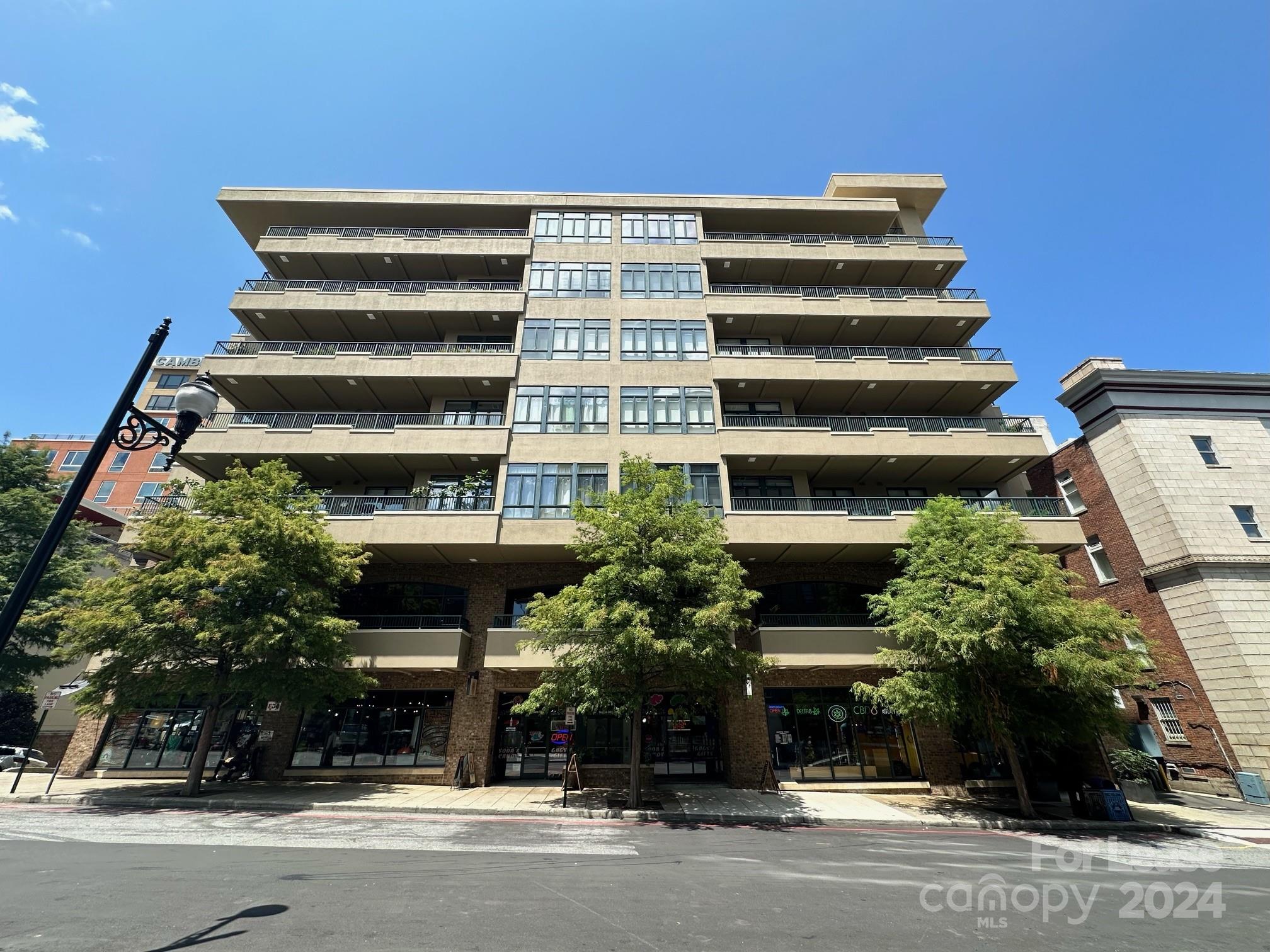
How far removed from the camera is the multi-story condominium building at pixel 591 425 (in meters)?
19.9

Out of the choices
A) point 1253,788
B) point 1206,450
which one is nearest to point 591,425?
point 1253,788

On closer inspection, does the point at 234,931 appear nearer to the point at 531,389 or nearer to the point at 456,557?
the point at 456,557

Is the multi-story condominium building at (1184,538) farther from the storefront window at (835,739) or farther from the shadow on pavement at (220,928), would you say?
the shadow on pavement at (220,928)

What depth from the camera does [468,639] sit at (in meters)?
20.2

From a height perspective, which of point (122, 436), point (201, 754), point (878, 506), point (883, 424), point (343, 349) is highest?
point (343, 349)

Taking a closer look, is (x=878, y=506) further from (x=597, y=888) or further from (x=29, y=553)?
(x=29, y=553)

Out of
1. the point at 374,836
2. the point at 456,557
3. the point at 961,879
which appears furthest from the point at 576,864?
the point at 456,557

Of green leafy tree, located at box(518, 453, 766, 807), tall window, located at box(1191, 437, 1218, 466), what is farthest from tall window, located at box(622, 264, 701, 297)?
tall window, located at box(1191, 437, 1218, 466)

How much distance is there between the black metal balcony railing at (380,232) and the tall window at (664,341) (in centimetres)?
866

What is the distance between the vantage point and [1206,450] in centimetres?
2231

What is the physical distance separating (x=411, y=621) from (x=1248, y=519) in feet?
107

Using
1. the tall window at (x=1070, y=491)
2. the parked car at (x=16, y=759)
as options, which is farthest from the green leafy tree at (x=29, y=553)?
the tall window at (x=1070, y=491)

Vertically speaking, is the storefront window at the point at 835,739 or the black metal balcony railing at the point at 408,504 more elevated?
the black metal balcony railing at the point at 408,504

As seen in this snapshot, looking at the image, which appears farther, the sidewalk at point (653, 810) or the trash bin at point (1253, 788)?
the trash bin at point (1253, 788)
